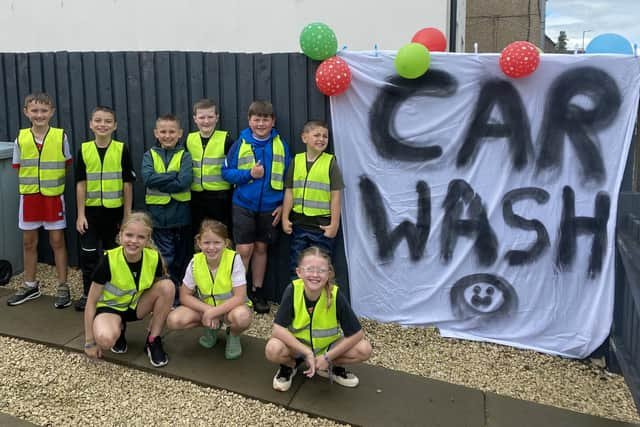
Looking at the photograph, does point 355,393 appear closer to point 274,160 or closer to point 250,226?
point 250,226

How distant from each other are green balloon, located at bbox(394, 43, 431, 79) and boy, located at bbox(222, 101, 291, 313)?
3.63ft

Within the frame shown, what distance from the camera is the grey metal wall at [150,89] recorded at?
466 cm

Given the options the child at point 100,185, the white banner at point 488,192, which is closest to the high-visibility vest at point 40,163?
the child at point 100,185

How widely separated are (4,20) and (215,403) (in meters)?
8.03

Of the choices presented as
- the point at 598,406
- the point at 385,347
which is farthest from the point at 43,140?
the point at 598,406

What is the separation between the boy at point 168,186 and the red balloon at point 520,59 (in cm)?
257

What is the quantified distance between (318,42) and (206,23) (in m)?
3.97

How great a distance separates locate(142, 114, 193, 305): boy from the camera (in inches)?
175

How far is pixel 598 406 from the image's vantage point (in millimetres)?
3545

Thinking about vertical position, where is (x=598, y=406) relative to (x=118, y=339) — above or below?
below

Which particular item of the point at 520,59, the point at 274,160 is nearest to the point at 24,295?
the point at 274,160

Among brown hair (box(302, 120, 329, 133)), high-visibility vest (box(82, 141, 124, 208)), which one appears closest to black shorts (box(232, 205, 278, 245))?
brown hair (box(302, 120, 329, 133))

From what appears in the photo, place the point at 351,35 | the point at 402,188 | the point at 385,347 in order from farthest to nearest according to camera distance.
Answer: the point at 351,35 < the point at 402,188 < the point at 385,347

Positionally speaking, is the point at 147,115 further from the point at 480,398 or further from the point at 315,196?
the point at 480,398
